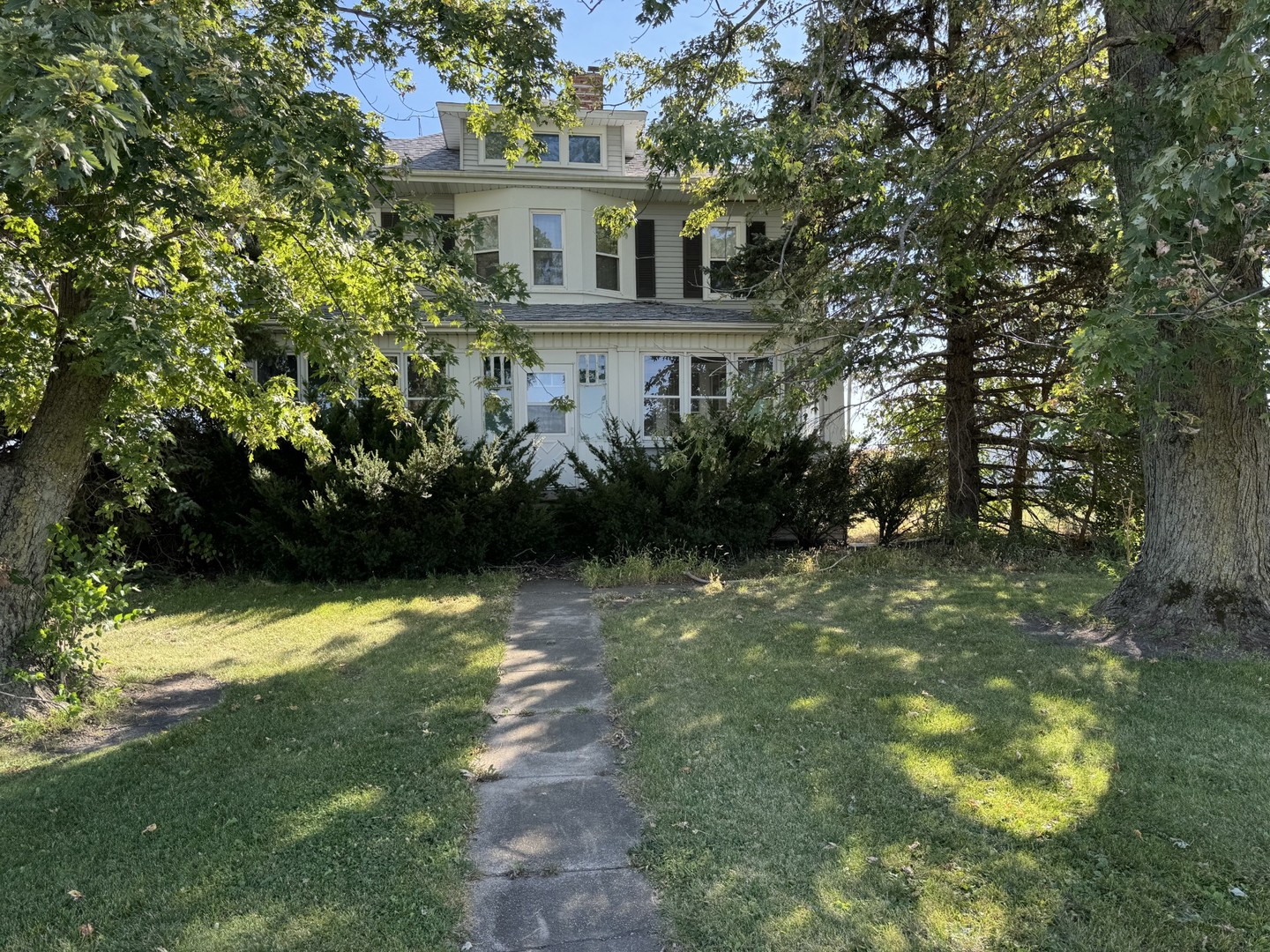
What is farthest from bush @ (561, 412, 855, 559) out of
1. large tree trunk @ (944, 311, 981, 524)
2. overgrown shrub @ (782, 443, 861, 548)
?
large tree trunk @ (944, 311, 981, 524)

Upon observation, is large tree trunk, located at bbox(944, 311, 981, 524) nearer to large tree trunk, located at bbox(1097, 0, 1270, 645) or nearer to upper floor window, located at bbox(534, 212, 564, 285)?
large tree trunk, located at bbox(1097, 0, 1270, 645)

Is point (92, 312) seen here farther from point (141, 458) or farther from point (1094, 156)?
point (1094, 156)

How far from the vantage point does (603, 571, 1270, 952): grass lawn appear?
2.86 m

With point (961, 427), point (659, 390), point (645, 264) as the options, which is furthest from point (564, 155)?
point (961, 427)

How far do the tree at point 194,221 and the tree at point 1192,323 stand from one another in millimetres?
4117

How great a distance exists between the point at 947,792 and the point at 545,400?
11081 millimetres

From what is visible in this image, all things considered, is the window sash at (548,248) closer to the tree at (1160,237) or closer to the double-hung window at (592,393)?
the double-hung window at (592,393)

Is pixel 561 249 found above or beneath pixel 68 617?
above

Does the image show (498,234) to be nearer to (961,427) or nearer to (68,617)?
(961,427)

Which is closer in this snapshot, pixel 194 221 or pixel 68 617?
pixel 194 221

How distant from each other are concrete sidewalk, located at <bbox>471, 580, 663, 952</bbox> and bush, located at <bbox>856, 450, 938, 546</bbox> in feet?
26.9

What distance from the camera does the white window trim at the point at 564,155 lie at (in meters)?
14.2

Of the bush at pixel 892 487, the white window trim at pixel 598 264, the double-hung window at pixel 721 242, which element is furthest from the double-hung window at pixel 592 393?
the bush at pixel 892 487

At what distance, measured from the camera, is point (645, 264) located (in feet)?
49.4
